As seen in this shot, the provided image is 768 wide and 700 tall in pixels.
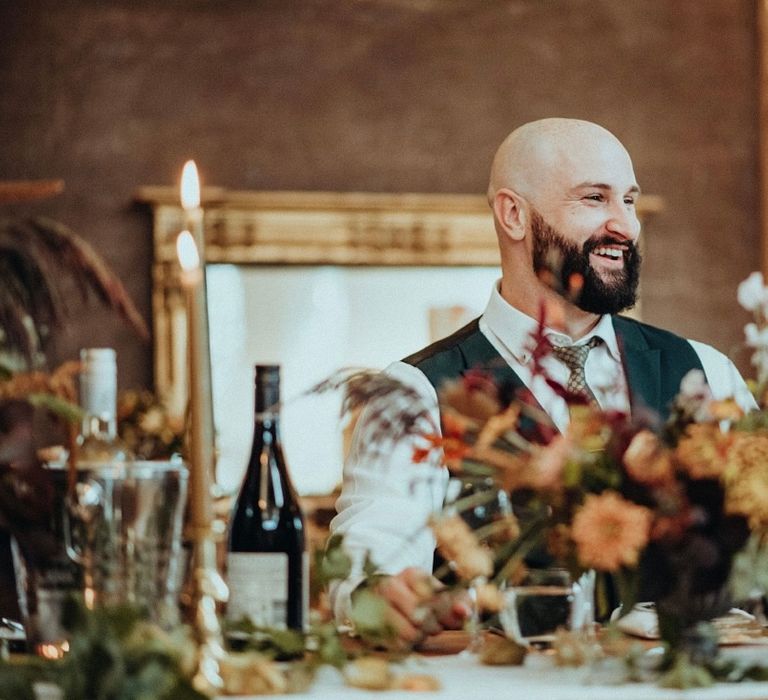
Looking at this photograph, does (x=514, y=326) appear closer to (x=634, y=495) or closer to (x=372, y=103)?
(x=634, y=495)

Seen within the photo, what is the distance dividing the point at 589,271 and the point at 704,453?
1357 millimetres

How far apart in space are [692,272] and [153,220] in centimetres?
213

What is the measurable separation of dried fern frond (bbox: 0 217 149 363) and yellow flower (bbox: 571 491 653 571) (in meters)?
0.38

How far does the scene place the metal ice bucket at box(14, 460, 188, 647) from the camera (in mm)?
1101

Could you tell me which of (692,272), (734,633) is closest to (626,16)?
(692,272)

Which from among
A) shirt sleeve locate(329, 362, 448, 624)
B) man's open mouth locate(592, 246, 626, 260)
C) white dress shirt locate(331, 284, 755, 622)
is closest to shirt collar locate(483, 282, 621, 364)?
white dress shirt locate(331, 284, 755, 622)

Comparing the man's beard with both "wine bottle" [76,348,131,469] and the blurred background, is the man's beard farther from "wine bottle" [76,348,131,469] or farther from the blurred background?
the blurred background

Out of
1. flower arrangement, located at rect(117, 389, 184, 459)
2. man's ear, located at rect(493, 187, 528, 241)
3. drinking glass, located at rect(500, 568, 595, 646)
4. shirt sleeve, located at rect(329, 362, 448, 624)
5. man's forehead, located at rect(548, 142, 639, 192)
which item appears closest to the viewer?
drinking glass, located at rect(500, 568, 595, 646)

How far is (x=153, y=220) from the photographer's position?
5148mm

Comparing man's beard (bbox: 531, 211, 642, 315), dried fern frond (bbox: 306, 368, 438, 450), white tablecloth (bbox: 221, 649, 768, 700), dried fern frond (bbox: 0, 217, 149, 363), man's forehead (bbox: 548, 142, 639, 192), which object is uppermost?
man's forehead (bbox: 548, 142, 639, 192)

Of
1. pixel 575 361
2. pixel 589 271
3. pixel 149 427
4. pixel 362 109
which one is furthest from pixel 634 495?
pixel 362 109

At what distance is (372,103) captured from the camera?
5.36 meters

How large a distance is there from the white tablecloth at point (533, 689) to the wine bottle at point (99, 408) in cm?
27

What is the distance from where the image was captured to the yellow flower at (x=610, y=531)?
43.1 inches
